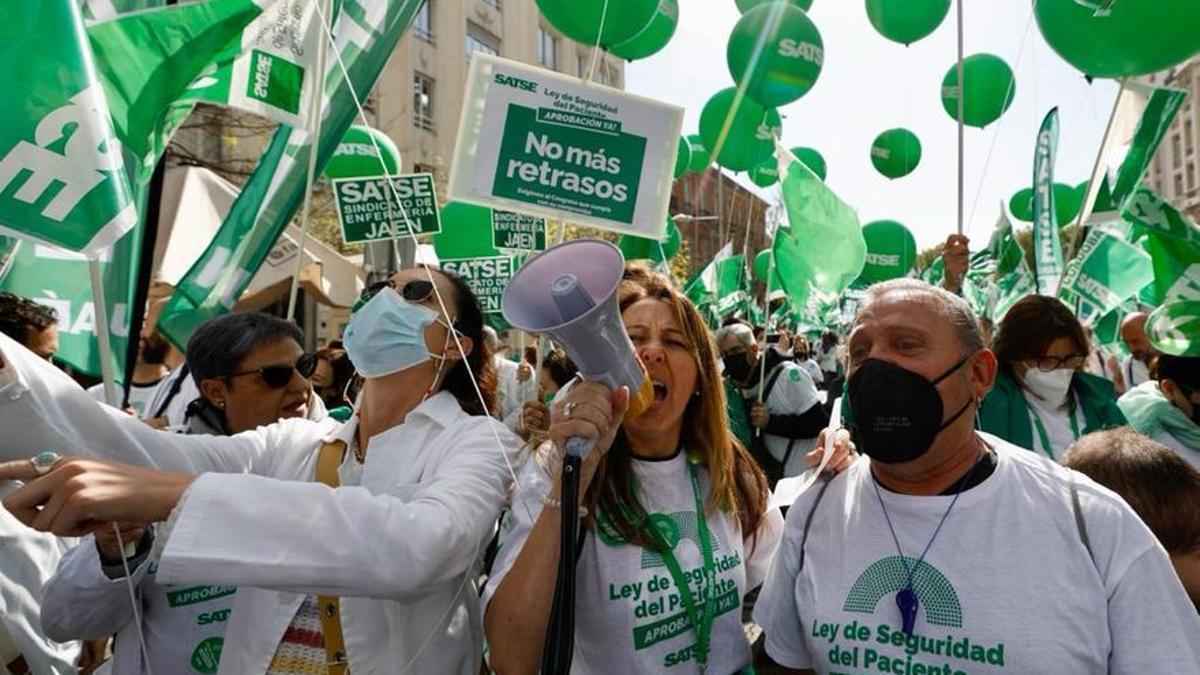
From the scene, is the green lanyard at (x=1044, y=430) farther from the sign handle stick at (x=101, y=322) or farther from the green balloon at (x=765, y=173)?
the green balloon at (x=765, y=173)

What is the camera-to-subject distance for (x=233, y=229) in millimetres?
3541

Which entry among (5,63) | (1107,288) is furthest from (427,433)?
(1107,288)

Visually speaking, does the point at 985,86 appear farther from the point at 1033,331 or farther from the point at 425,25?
the point at 425,25

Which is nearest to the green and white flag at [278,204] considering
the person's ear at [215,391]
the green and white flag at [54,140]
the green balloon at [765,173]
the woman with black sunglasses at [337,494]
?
the person's ear at [215,391]

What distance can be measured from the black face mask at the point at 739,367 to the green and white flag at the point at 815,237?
79 cm

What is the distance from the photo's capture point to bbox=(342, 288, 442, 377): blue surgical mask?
2021 mm

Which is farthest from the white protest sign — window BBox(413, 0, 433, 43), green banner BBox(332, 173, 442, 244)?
window BBox(413, 0, 433, 43)

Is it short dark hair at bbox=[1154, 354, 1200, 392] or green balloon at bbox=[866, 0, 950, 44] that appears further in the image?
green balloon at bbox=[866, 0, 950, 44]

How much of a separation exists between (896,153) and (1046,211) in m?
5.31

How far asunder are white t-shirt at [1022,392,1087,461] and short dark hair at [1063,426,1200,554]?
3.52ft

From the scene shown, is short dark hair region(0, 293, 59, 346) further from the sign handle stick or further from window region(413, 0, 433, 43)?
window region(413, 0, 433, 43)

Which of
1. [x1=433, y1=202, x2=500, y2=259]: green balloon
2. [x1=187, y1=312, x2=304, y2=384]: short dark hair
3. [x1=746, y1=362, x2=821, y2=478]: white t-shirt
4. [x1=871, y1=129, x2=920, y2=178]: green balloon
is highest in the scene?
[x1=871, y1=129, x2=920, y2=178]: green balloon

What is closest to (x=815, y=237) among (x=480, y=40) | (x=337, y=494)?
(x=337, y=494)

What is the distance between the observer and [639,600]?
179 centimetres
